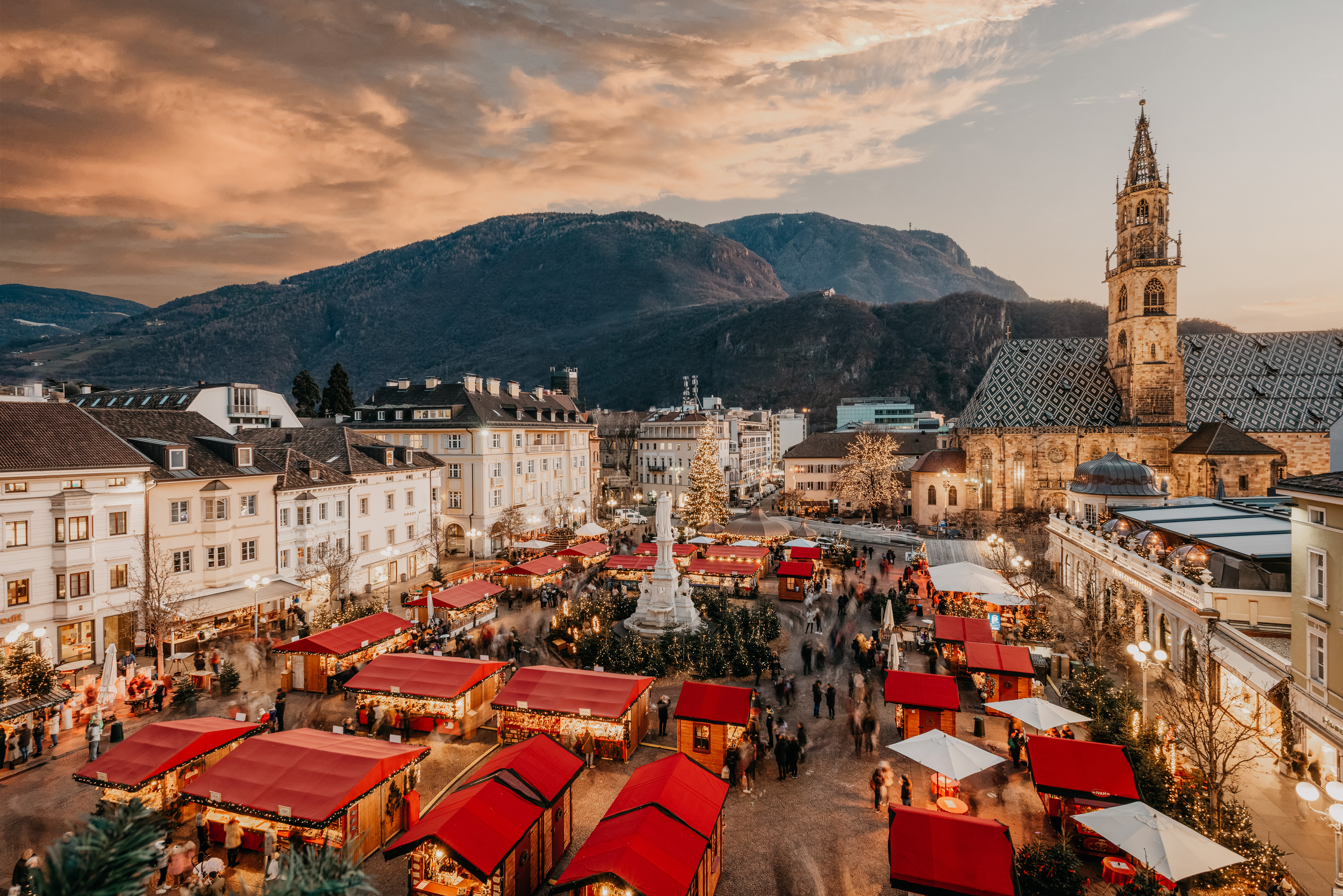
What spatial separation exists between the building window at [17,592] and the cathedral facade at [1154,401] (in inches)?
2532

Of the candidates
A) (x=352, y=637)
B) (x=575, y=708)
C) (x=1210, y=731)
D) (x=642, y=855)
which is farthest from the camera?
(x=352, y=637)

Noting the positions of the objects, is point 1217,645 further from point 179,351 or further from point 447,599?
point 179,351

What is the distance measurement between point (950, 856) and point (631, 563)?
27.2 metres

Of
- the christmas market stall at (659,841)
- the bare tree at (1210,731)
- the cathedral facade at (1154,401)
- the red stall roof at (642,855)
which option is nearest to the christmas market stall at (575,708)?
the christmas market stall at (659,841)

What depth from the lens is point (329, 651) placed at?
69.6ft

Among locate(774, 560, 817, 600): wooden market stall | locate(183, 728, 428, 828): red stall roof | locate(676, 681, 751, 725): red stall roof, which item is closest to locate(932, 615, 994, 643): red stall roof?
locate(774, 560, 817, 600): wooden market stall

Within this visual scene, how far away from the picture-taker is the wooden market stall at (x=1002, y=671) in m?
20.0

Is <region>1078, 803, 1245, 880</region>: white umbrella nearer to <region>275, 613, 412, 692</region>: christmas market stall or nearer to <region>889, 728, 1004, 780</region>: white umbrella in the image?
<region>889, 728, 1004, 780</region>: white umbrella

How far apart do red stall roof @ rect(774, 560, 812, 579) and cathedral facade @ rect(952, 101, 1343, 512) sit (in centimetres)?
3146

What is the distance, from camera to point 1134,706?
17281 millimetres

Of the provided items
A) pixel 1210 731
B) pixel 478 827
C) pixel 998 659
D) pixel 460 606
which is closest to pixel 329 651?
pixel 460 606

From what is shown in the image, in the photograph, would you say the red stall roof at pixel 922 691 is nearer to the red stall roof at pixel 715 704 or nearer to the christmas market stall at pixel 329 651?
the red stall roof at pixel 715 704

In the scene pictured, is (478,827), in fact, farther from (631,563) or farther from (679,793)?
(631,563)

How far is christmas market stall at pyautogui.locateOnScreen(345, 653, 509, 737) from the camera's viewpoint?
18.1 meters
